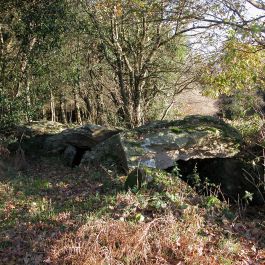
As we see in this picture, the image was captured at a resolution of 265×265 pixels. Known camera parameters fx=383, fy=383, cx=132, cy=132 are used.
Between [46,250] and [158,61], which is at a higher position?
[158,61]

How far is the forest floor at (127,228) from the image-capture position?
5871 mm

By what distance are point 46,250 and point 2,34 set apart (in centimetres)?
1187

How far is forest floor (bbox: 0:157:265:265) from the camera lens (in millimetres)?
5871

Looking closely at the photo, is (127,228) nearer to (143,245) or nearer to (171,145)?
(143,245)

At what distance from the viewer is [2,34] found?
51.3ft

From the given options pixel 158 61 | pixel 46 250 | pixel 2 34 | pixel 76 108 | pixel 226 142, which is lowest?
pixel 46 250

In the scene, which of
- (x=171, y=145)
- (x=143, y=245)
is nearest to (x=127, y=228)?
(x=143, y=245)

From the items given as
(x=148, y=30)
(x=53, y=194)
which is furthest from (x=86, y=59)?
(x=53, y=194)

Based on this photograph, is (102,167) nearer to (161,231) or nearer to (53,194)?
(53,194)

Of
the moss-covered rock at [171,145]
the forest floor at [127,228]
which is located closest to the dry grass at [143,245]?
the forest floor at [127,228]

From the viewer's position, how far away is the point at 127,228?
20.7 ft

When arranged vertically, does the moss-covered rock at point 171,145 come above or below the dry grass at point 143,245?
above

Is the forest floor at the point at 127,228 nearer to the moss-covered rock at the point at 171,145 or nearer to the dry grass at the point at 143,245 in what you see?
the dry grass at the point at 143,245

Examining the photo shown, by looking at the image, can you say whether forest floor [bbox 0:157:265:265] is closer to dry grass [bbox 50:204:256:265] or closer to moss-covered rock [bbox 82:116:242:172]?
dry grass [bbox 50:204:256:265]
